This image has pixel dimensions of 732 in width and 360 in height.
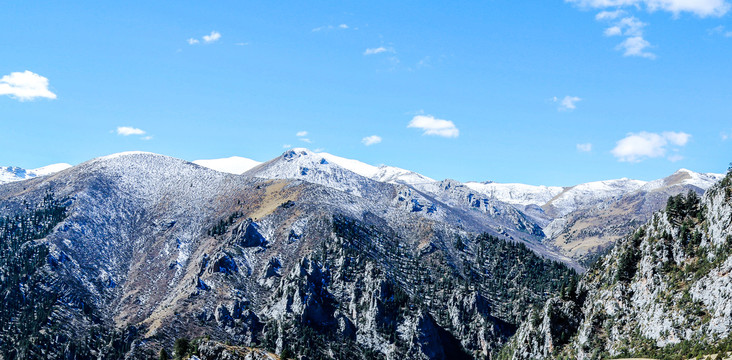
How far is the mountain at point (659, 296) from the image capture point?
12588cm

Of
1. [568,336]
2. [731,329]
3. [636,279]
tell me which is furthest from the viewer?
[568,336]

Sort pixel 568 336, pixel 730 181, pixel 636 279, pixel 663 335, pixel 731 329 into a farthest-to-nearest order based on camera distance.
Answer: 1. pixel 568 336
2. pixel 636 279
3. pixel 730 181
4. pixel 663 335
5. pixel 731 329

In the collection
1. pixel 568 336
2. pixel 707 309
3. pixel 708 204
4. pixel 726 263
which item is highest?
pixel 708 204

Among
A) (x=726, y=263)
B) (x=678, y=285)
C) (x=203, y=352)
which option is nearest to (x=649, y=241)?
(x=678, y=285)

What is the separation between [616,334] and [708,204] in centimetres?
4483

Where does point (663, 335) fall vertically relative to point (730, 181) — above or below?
below

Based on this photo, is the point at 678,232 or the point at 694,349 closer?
the point at 694,349

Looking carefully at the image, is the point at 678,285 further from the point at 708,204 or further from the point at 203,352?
the point at 203,352

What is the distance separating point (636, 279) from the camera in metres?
159

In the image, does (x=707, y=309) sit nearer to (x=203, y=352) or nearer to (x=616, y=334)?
(x=616, y=334)

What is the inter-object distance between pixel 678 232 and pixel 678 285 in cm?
1837

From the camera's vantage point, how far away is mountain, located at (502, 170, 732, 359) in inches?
4956

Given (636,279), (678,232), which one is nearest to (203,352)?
(636,279)

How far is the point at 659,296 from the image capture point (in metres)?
146
